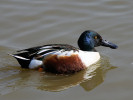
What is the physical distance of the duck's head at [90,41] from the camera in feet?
27.3

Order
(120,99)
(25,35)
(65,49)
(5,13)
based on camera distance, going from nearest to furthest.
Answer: (120,99), (65,49), (25,35), (5,13)

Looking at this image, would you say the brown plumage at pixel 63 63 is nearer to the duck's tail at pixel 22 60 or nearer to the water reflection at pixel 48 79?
the water reflection at pixel 48 79

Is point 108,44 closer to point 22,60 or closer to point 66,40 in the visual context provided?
point 66,40

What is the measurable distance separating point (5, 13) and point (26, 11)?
0.61 meters

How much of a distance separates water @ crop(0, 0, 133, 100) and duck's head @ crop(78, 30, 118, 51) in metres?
0.32

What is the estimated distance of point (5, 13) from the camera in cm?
1094

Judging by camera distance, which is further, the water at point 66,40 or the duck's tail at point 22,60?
the duck's tail at point 22,60

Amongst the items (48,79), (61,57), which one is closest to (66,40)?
(61,57)

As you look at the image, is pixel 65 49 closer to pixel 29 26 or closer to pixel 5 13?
pixel 29 26

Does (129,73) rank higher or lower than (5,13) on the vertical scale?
lower

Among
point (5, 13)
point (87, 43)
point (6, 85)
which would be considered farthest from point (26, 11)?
point (6, 85)

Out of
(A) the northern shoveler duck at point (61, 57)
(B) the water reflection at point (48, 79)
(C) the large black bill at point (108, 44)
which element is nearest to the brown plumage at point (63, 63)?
(A) the northern shoveler duck at point (61, 57)

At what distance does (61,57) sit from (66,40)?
1589 millimetres

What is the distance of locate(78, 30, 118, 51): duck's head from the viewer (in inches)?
328
